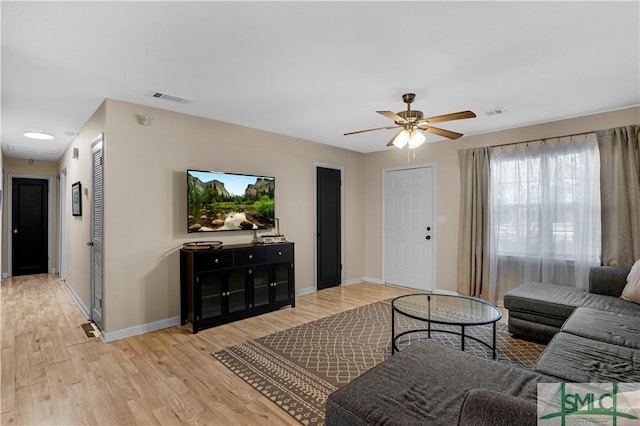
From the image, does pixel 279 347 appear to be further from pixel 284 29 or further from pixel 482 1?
pixel 482 1

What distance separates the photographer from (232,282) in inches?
154

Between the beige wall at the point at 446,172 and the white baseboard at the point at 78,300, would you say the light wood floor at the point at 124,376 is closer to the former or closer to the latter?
the white baseboard at the point at 78,300

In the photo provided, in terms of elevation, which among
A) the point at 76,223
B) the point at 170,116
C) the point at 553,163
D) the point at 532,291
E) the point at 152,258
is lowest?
the point at 532,291

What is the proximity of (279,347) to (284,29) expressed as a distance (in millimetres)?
2691

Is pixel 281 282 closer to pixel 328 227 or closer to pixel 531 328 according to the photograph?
pixel 328 227

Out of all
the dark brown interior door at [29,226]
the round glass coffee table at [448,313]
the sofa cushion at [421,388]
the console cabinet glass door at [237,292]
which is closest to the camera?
the sofa cushion at [421,388]

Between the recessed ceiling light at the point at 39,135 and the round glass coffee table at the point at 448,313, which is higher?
the recessed ceiling light at the point at 39,135

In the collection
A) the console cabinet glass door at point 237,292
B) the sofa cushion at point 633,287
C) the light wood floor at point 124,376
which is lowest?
the light wood floor at point 124,376

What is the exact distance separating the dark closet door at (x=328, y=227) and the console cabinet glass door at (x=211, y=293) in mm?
2046

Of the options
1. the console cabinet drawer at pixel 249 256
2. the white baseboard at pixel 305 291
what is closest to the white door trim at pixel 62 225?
the console cabinet drawer at pixel 249 256

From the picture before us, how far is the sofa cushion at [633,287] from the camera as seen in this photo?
118 inches

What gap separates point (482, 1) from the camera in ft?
6.09

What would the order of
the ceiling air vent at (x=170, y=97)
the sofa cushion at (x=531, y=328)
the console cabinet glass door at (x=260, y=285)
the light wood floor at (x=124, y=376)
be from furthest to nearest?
the console cabinet glass door at (x=260, y=285) → the ceiling air vent at (x=170, y=97) → the sofa cushion at (x=531, y=328) → the light wood floor at (x=124, y=376)

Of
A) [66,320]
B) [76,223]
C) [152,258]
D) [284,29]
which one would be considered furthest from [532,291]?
[76,223]
